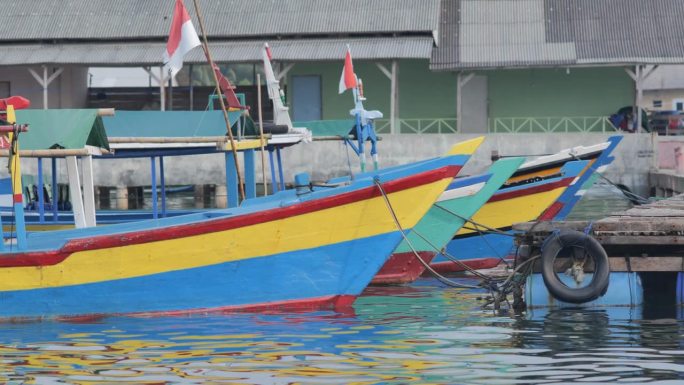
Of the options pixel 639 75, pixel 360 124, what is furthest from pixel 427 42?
pixel 360 124

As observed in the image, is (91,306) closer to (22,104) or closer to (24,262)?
(24,262)

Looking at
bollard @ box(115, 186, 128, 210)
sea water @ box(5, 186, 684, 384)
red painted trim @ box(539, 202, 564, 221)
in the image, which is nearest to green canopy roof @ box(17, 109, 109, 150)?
sea water @ box(5, 186, 684, 384)

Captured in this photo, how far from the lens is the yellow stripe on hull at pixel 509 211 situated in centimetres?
2100

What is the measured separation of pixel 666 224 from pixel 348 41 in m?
25.0

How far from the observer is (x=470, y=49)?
40.2 metres

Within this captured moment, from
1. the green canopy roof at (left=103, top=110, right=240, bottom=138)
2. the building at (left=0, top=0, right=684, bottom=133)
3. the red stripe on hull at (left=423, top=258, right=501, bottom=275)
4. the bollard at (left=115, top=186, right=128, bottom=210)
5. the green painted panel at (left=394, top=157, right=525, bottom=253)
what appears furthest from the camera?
the building at (left=0, top=0, right=684, bottom=133)

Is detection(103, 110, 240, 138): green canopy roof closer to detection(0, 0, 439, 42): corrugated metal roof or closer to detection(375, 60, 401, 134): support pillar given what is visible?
detection(375, 60, 401, 134): support pillar

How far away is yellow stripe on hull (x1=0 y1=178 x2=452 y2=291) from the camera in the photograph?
15273mm

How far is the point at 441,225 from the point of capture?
1878 centimetres

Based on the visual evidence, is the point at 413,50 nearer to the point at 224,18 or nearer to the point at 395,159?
the point at 395,159

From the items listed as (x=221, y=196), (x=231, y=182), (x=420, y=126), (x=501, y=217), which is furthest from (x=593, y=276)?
(x=420, y=126)

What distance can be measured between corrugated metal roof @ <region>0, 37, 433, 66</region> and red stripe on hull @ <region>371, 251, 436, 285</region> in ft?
64.0

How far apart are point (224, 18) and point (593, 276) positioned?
1084 inches

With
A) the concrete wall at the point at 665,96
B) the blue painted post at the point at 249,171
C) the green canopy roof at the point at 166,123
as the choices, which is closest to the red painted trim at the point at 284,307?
the green canopy roof at the point at 166,123
